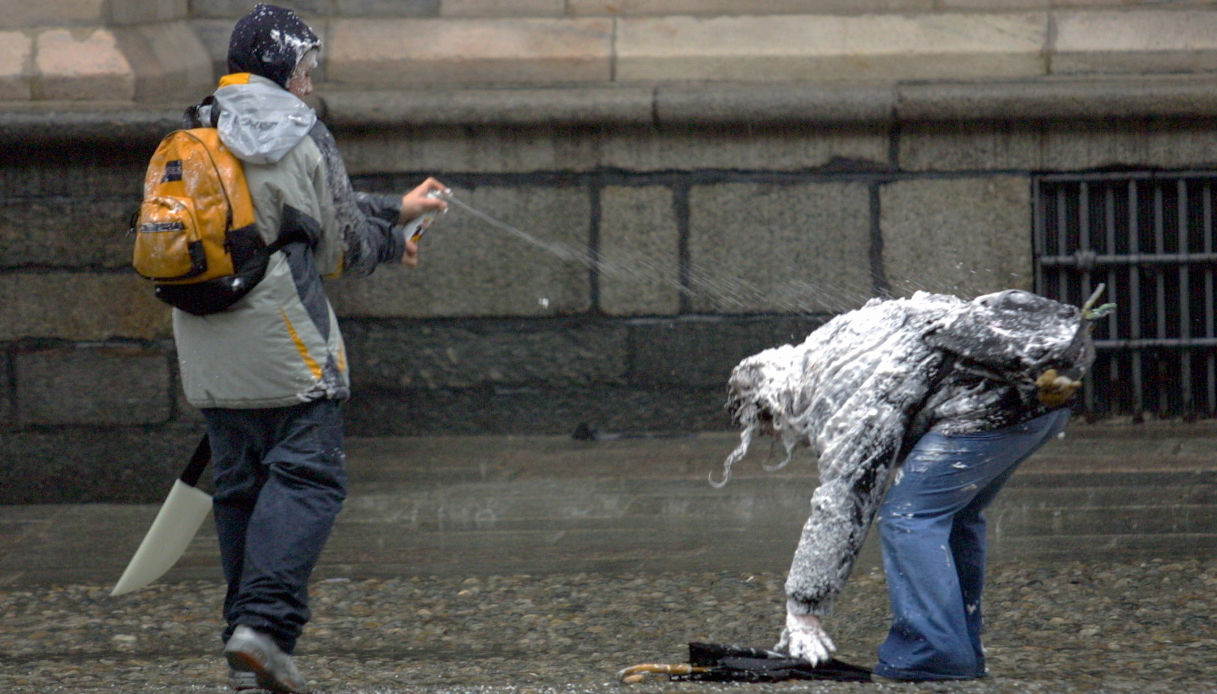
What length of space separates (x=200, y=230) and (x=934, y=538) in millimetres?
1813

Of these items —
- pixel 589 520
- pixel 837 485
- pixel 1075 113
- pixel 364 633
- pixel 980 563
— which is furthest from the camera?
pixel 1075 113

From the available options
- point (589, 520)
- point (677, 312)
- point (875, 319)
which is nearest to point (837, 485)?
point (875, 319)

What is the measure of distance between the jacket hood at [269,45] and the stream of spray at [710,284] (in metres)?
3.21

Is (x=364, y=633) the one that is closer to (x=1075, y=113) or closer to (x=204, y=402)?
(x=204, y=402)

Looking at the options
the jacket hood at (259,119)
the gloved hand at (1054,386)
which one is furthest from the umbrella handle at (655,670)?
the jacket hood at (259,119)

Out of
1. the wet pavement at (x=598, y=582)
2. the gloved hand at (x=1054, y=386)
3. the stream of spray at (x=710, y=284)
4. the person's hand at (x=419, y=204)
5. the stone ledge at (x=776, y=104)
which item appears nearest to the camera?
the gloved hand at (x=1054, y=386)

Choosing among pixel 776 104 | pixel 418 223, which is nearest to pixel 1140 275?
pixel 776 104

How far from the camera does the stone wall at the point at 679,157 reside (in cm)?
713

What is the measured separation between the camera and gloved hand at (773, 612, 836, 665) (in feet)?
11.7

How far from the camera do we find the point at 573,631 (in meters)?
4.52

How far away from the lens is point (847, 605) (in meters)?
4.69

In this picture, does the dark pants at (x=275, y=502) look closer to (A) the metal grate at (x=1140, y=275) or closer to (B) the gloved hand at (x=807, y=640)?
(B) the gloved hand at (x=807, y=640)

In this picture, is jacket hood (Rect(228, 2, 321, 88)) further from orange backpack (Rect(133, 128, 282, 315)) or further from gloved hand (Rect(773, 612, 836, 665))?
gloved hand (Rect(773, 612, 836, 665))

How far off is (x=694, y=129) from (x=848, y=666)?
3947mm
